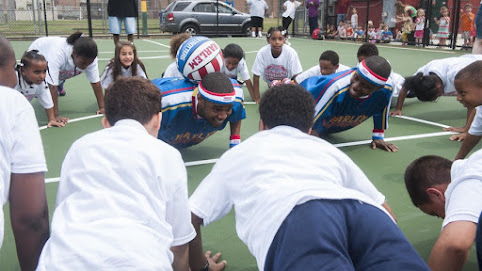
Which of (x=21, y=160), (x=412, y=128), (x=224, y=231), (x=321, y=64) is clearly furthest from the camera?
(x=321, y=64)

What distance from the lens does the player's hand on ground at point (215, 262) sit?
111 inches

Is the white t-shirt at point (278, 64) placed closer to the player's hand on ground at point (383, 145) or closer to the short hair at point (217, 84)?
the player's hand on ground at point (383, 145)

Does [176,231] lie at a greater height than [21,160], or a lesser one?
lesser

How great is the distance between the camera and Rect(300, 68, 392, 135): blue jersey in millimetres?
4898

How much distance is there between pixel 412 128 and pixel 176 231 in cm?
478

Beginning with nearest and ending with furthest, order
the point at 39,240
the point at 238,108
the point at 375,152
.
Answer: the point at 39,240 < the point at 238,108 < the point at 375,152

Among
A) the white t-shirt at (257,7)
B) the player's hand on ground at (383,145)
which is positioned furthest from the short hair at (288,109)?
the white t-shirt at (257,7)

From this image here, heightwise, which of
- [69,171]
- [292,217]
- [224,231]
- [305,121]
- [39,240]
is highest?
[305,121]

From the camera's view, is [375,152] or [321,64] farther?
[321,64]

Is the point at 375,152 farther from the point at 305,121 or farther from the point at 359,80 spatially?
the point at 305,121

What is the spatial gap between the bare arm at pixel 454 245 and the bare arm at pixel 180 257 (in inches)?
45.7

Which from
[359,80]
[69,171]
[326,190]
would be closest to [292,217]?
[326,190]

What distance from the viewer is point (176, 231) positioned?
218cm

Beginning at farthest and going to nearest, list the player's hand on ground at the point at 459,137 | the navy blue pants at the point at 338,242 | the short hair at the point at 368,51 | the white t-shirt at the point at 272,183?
the short hair at the point at 368,51, the player's hand on ground at the point at 459,137, the white t-shirt at the point at 272,183, the navy blue pants at the point at 338,242
